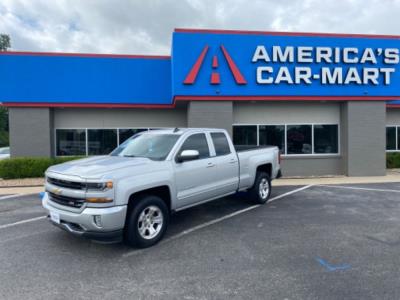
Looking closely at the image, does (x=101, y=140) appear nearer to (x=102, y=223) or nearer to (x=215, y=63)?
(x=215, y=63)

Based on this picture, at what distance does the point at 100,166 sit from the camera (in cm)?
455

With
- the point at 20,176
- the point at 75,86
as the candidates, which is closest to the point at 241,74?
the point at 75,86

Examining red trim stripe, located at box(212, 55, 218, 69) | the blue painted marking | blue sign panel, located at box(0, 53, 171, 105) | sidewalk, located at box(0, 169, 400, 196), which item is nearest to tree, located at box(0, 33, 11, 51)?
blue sign panel, located at box(0, 53, 171, 105)

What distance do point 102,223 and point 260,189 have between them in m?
4.52

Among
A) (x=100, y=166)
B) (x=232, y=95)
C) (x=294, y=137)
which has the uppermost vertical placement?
(x=232, y=95)

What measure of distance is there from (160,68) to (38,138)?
637 cm

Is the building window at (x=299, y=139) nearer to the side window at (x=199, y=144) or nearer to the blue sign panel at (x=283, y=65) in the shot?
the blue sign panel at (x=283, y=65)

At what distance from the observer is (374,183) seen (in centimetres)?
1071

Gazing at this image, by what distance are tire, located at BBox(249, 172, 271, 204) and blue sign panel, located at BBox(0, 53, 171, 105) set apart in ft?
24.1

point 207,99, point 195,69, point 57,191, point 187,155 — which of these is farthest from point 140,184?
point 195,69

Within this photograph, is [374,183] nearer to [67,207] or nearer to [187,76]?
[187,76]

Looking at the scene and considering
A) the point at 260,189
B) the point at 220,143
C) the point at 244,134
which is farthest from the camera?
the point at 244,134

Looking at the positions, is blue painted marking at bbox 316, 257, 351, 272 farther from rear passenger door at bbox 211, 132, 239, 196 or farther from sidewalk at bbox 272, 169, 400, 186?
sidewalk at bbox 272, 169, 400, 186

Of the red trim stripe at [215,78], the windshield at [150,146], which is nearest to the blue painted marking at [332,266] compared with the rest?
the windshield at [150,146]
